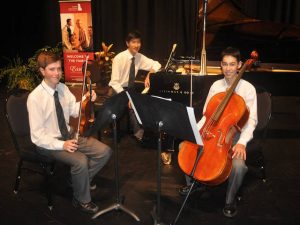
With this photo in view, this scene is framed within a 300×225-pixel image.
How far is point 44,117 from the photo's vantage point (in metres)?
3.07

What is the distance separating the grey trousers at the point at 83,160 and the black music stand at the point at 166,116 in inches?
26.2

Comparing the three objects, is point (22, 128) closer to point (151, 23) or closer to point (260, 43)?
point (260, 43)

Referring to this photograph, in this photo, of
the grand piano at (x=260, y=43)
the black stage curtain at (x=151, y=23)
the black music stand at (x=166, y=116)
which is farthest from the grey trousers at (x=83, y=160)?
the black stage curtain at (x=151, y=23)

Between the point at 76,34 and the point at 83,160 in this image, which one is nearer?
the point at 83,160

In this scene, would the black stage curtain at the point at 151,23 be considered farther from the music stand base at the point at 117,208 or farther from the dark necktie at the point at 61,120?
the music stand base at the point at 117,208

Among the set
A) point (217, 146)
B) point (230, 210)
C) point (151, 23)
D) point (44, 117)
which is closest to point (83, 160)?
point (44, 117)

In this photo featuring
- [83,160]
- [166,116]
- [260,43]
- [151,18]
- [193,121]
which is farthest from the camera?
[151,18]

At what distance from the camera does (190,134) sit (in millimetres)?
2510

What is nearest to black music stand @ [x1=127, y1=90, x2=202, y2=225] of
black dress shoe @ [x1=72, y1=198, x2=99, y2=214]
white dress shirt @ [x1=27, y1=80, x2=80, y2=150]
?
white dress shirt @ [x1=27, y1=80, x2=80, y2=150]

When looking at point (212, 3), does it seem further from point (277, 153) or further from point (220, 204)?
point (220, 204)

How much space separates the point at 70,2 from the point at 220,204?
453cm

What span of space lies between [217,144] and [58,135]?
1334 millimetres

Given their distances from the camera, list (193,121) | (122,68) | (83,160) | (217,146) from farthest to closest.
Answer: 1. (122,68)
2. (83,160)
3. (217,146)
4. (193,121)

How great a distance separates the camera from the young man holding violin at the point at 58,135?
3.00m
